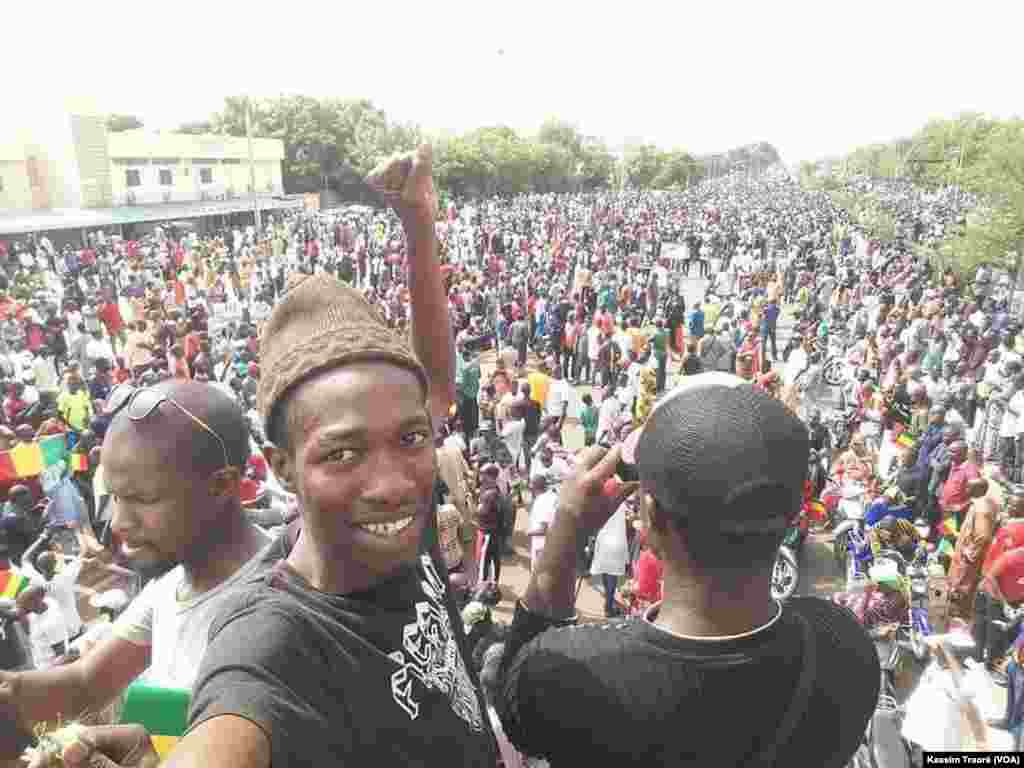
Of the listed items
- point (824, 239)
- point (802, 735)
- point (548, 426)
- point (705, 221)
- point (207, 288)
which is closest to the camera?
point (802, 735)

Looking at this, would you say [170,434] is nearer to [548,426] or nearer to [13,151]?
[548,426]

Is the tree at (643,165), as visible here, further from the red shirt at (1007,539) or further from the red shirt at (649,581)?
the red shirt at (649,581)

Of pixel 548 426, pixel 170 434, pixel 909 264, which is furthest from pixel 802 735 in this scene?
pixel 909 264

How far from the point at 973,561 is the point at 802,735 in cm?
524

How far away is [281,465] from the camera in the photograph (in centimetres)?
127

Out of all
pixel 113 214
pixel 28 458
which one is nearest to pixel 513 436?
pixel 28 458

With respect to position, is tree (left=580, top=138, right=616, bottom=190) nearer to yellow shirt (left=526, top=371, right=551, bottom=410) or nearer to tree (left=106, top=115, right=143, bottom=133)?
tree (left=106, top=115, right=143, bottom=133)

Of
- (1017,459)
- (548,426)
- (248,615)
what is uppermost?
(248,615)

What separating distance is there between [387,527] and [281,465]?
0.68ft

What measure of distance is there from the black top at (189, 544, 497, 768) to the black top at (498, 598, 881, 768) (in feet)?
0.42

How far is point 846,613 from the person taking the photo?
1.44 meters

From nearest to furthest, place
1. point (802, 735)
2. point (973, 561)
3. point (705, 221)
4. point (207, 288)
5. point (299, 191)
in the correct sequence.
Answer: point (802, 735)
point (973, 561)
point (207, 288)
point (705, 221)
point (299, 191)

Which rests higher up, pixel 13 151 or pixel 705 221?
pixel 13 151

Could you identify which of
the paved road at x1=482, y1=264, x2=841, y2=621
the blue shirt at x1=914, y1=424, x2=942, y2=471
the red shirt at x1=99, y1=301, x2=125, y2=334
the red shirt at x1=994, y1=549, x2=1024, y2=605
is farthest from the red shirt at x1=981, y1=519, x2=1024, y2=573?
the red shirt at x1=99, y1=301, x2=125, y2=334
